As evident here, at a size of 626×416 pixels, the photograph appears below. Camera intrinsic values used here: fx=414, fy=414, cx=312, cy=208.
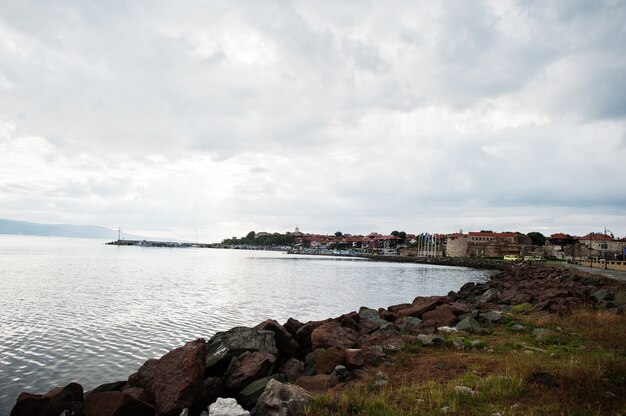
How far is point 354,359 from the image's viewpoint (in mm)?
10586

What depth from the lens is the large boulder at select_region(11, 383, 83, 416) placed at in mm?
8852

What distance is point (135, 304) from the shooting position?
101 ft

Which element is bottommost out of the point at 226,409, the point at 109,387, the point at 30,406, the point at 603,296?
the point at 109,387

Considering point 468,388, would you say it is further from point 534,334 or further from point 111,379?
point 111,379

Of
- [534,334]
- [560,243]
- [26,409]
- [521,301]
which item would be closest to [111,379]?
[26,409]

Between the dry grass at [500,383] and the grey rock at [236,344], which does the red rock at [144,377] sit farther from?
the dry grass at [500,383]

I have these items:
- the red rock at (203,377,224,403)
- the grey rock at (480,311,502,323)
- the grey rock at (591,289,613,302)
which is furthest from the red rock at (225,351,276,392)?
the grey rock at (591,289,613,302)

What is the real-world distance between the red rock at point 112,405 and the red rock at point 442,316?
11.6 metres

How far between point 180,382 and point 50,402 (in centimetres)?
298

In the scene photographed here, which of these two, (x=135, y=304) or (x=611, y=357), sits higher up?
(x=611, y=357)

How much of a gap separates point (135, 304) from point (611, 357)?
29.3m

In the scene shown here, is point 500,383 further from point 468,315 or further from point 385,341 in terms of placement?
point 468,315

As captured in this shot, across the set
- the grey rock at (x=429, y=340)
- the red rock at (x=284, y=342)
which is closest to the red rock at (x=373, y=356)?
the grey rock at (x=429, y=340)

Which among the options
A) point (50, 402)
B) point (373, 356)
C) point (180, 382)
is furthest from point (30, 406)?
point (373, 356)
